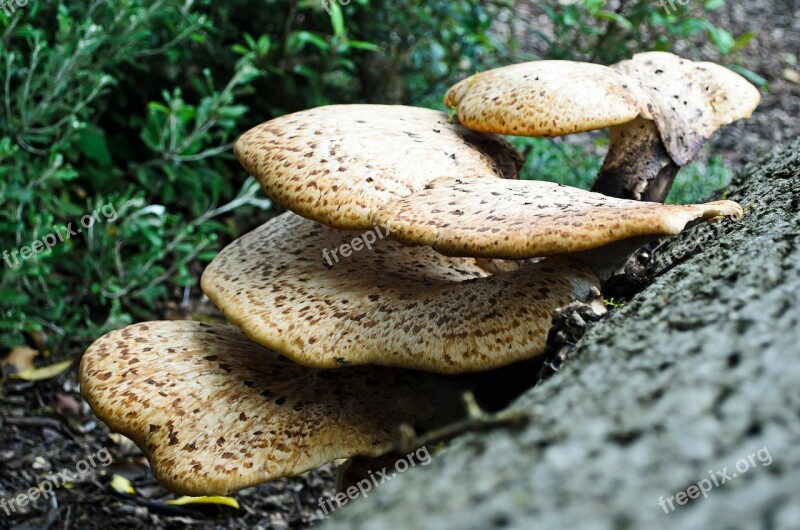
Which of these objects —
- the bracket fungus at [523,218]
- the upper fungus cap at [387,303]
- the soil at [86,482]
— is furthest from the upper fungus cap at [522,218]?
the soil at [86,482]

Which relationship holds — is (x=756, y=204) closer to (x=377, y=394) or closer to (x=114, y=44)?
(x=377, y=394)

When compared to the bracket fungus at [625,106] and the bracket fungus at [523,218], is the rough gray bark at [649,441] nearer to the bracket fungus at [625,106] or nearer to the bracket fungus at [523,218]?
the bracket fungus at [523,218]

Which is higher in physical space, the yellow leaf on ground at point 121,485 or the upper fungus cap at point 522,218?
the upper fungus cap at point 522,218

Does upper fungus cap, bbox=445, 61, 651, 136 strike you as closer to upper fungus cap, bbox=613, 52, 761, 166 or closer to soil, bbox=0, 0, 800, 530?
upper fungus cap, bbox=613, 52, 761, 166

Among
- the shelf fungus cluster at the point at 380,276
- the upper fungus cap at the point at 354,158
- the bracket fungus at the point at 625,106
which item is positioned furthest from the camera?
the bracket fungus at the point at 625,106

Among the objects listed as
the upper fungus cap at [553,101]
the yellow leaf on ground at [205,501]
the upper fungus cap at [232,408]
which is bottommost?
the yellow leaf on ground at [205,501]

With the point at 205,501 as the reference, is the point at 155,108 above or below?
above

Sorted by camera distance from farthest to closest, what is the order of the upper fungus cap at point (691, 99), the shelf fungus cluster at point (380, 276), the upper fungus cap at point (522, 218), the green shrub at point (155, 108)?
the green shrub at point (155, 108)
the upper fungus cap at point (691, 99)
the shelf fungus cluster at point (380, 276)
the upper fungus cap at point (522, 218)

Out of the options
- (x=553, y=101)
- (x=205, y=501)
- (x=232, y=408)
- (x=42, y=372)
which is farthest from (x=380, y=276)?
(x=42, y=372)

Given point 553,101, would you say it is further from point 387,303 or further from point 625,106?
point 387,303
